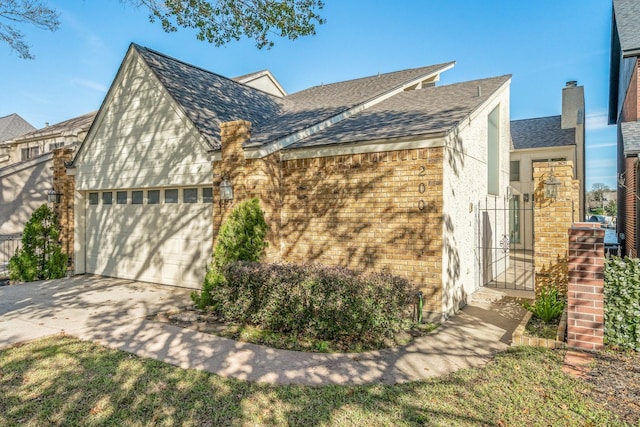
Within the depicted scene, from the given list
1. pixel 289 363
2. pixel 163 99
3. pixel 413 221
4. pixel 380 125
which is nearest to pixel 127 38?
pixel 163 99

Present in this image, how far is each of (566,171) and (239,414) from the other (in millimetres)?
7537

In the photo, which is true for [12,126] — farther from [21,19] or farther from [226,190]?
[226,190]

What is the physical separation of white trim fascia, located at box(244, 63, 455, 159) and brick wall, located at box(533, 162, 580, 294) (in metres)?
5.02

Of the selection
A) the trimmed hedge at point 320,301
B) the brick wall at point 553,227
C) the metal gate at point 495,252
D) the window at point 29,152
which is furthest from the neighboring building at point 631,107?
the window at point 29,152

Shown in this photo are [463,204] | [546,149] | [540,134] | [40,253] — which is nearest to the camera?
[463,204]

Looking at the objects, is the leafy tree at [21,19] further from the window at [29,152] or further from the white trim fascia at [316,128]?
the window at [29,152]

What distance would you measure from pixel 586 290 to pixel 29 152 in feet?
99.4

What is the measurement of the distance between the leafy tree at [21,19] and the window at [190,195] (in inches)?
234

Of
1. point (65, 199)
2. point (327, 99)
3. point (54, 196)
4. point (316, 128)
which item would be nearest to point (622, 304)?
point (316, 128)

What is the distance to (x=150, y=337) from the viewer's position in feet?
19.2

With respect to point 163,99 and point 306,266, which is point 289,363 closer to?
point 306,266

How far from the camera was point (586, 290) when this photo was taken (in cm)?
512

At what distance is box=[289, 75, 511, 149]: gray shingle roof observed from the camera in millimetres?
7574

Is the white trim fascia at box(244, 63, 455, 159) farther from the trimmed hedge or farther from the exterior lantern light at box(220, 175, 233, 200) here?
the trimmed hedge
